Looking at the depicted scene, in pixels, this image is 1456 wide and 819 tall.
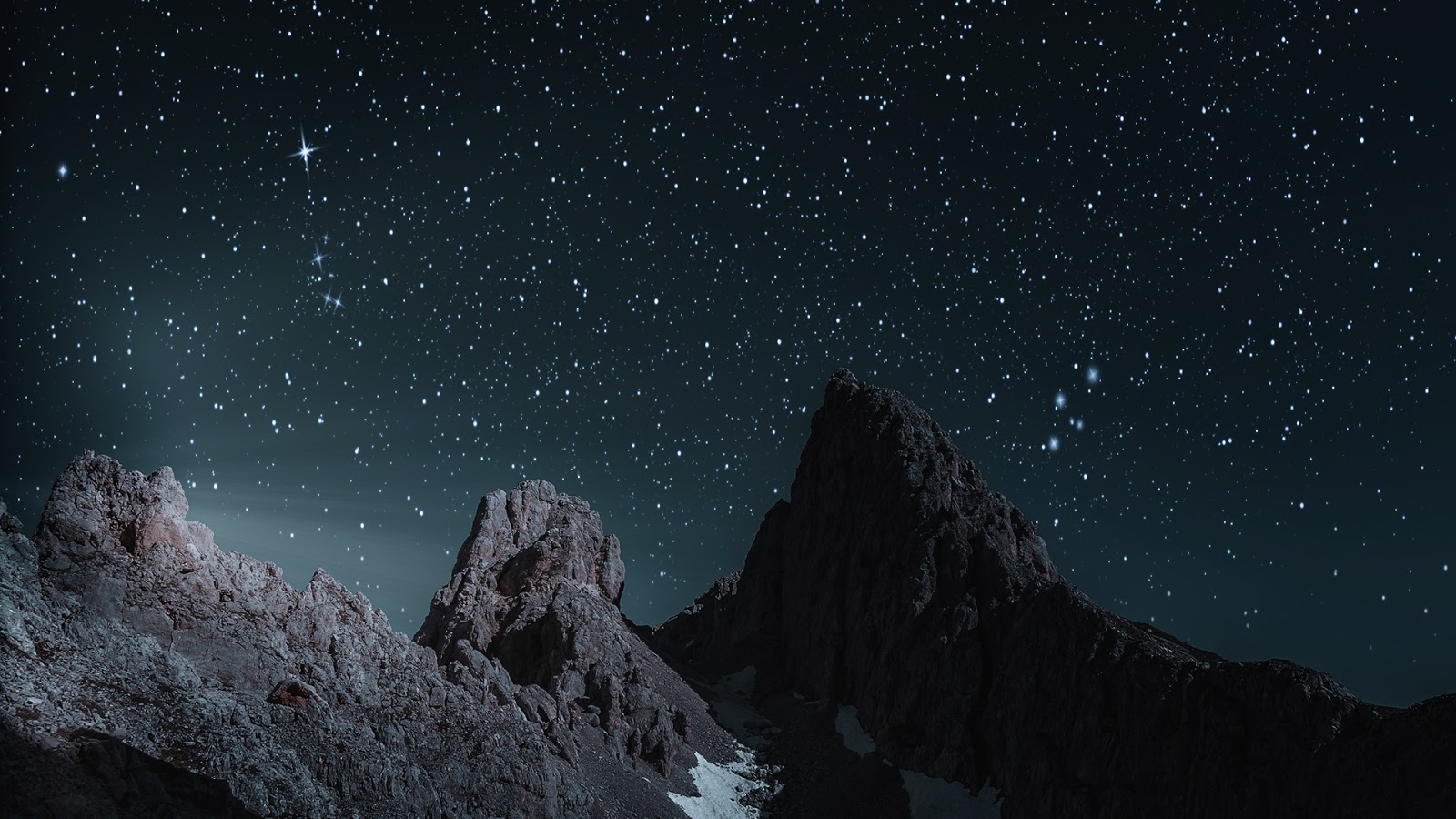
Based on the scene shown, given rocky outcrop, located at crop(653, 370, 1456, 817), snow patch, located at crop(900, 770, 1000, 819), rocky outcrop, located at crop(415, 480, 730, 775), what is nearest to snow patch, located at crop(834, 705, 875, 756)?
rocky outcrop, located at crop(653, 370, 1456, 817)

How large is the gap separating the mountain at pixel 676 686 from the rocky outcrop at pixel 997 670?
10.5 inches

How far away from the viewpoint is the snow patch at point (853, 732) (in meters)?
89.6

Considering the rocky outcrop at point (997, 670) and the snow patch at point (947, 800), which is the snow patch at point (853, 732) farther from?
the snow patch at point (947, 800)

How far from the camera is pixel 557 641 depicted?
89000mm

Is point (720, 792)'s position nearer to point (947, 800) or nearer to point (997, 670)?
point (947, 800)

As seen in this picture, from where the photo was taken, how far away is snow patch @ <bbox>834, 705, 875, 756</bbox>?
294 ft

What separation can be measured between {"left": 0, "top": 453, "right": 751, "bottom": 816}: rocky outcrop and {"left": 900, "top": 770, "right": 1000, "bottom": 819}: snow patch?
22.5 meters

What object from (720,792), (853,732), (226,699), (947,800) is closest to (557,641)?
(720,792)

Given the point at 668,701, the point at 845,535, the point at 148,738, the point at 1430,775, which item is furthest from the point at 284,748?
the point at 845,535

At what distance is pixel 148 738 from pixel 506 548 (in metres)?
72.2

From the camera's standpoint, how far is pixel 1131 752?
65.4 m

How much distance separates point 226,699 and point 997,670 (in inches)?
2545

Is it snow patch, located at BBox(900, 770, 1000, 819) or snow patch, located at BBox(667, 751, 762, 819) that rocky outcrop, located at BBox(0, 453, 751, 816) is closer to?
snow patch, located at BBox(667, 751, 762, 819)

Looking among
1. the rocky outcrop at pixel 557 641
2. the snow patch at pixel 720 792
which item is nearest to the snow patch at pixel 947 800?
the snow patch at pixel 720 792
